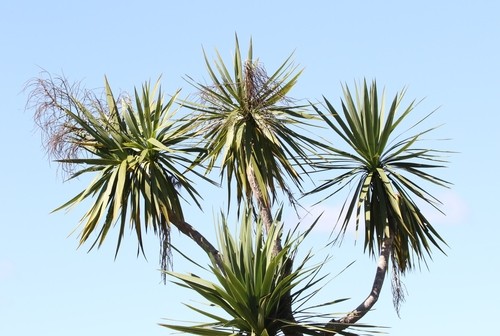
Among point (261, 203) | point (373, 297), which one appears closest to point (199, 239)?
point (261, 203)

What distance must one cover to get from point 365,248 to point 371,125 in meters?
1.55

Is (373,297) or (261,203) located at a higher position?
(261,203)

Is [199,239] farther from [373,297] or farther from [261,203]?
[373,297]

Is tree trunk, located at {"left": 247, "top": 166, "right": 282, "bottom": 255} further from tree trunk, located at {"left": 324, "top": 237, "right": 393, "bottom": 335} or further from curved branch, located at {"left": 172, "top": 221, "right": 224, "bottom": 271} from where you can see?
tree trunk, located at {"left": 324, "top": 237, "right": 393, "bottom": 335}

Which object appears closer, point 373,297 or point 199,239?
point 373,297

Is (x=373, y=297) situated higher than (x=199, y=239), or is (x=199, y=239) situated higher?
(x=199, y=239)

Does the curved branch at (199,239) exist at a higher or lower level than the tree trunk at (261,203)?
lower

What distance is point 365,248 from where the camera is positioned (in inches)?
580

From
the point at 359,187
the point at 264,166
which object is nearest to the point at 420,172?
the point at 359,187

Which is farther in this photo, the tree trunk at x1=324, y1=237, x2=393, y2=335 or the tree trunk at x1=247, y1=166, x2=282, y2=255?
the tree trunk at x1=247, y1=166, x2=282, y2=255

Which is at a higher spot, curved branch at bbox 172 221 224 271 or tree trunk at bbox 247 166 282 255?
tree trunk at bbox 247 166 282 255

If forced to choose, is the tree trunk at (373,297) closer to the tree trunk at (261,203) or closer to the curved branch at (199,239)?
the tree trunk at (261,203)

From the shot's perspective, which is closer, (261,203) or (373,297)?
(373,297)

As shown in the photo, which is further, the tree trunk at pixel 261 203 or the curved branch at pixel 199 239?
the tree trunk at pixel 261 203
